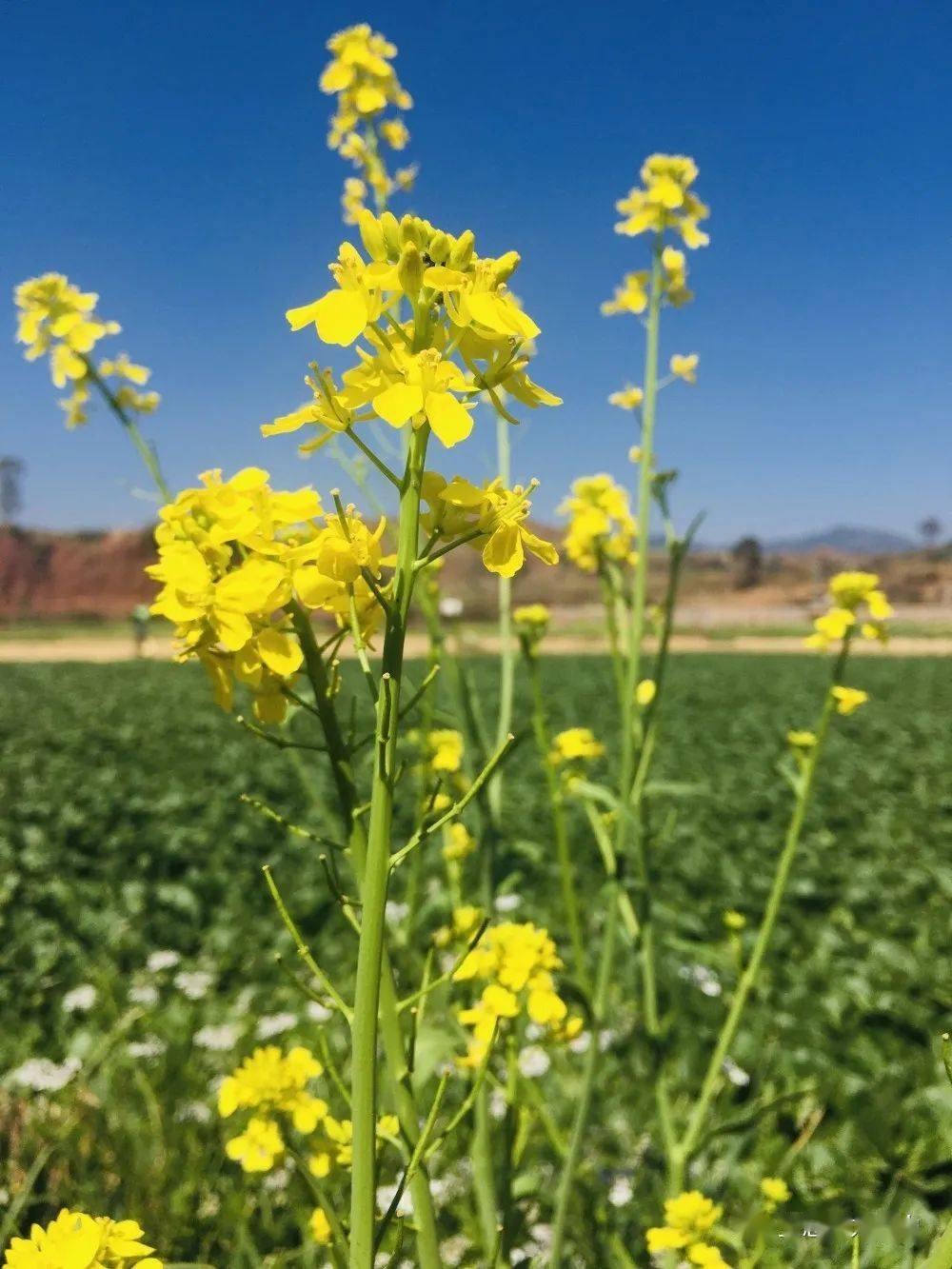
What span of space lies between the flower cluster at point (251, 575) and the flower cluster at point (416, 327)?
0.40ft

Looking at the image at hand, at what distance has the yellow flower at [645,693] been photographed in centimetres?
195

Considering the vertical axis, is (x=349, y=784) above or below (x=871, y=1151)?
above

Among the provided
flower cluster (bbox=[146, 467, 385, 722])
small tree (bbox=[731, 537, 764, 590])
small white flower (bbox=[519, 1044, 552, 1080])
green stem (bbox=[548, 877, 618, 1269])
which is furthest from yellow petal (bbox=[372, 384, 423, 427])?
small tree (bbox=[731, 537, 764, 590])

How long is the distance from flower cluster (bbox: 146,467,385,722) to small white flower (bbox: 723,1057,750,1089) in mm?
2577

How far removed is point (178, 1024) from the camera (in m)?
3.39

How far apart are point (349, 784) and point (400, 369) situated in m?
0.43

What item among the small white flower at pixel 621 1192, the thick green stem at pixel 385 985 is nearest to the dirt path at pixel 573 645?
the small white flower at pixel 621 1192

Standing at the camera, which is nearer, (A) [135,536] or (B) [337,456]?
(B) [337,456]

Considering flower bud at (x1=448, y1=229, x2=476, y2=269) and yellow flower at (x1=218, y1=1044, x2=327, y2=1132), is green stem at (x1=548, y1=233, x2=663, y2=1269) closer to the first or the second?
yellow flower at (x1=218, y1=1044, x2=327, y2=1132)

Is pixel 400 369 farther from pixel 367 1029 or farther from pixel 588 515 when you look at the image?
pixel 588 515

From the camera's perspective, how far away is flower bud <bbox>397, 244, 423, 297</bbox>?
761 mm

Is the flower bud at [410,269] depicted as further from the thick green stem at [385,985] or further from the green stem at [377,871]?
the thick green stem at [385,985]

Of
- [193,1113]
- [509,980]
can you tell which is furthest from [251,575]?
[193,1113]

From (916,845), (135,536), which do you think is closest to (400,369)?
(916,845)
